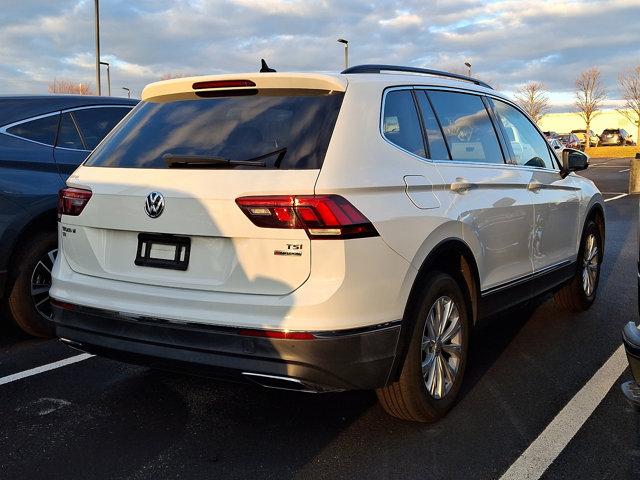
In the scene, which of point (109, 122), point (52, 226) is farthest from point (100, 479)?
point (109, 122)

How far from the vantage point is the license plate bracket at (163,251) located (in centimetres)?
303

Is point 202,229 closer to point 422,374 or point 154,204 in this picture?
point 154,204

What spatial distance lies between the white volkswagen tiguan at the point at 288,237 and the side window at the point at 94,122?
1974mm

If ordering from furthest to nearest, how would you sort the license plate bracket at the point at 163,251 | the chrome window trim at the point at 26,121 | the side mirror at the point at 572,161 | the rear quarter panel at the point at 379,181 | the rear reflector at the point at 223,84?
the side mirror at the point at 572,161 → the chrome window trim at the point at 26,121 → the rear reflector at the point at 223,84 → the license plate bracket at the point at 163,251 → the rear quarter panel at the point at 379,181

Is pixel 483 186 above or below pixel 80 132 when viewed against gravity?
below

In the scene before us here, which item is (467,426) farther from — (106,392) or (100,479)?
(106,392)

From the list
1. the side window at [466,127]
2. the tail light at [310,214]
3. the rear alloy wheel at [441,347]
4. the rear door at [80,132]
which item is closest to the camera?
the tail light at [310,214]

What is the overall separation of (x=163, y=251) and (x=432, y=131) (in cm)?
161

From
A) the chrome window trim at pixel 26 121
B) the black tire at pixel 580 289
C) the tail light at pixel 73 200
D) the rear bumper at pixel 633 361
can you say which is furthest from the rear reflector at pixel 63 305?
the black tire at pixel 580 289

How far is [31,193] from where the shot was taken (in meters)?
4.79

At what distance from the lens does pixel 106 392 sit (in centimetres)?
398

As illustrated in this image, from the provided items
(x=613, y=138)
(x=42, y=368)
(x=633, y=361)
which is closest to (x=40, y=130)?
(x=42, y=368)

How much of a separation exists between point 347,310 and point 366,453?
0.83 metres

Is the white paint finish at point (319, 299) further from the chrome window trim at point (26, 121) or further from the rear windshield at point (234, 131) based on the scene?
the chrome window trim at point (26, 121)
